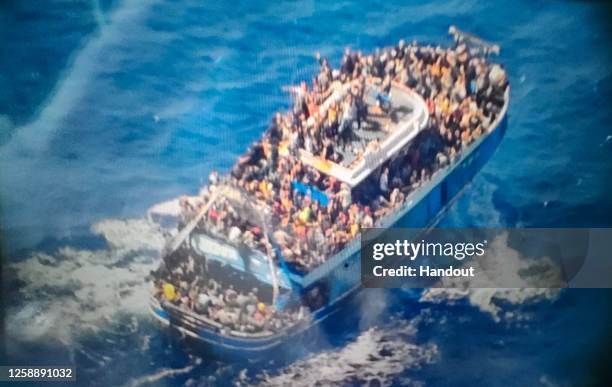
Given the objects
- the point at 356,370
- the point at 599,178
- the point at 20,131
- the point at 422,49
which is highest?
the point at 422,49

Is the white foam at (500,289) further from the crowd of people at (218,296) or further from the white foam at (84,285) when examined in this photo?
the white foam at (84,285)

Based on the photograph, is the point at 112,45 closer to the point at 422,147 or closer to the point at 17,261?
the point at 17,261

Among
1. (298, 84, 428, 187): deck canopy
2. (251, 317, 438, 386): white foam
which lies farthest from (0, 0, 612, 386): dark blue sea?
(298, 84, 428, 187): deck canopy

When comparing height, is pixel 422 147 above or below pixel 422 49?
below

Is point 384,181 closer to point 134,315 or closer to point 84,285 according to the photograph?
point 134,315

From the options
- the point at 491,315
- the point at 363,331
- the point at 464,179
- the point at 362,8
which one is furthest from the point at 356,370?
the point at 362,8

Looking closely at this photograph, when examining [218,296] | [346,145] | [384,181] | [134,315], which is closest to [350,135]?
[346,145]

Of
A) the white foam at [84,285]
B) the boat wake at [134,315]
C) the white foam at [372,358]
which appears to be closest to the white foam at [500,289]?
the boat wake at [134,315]
